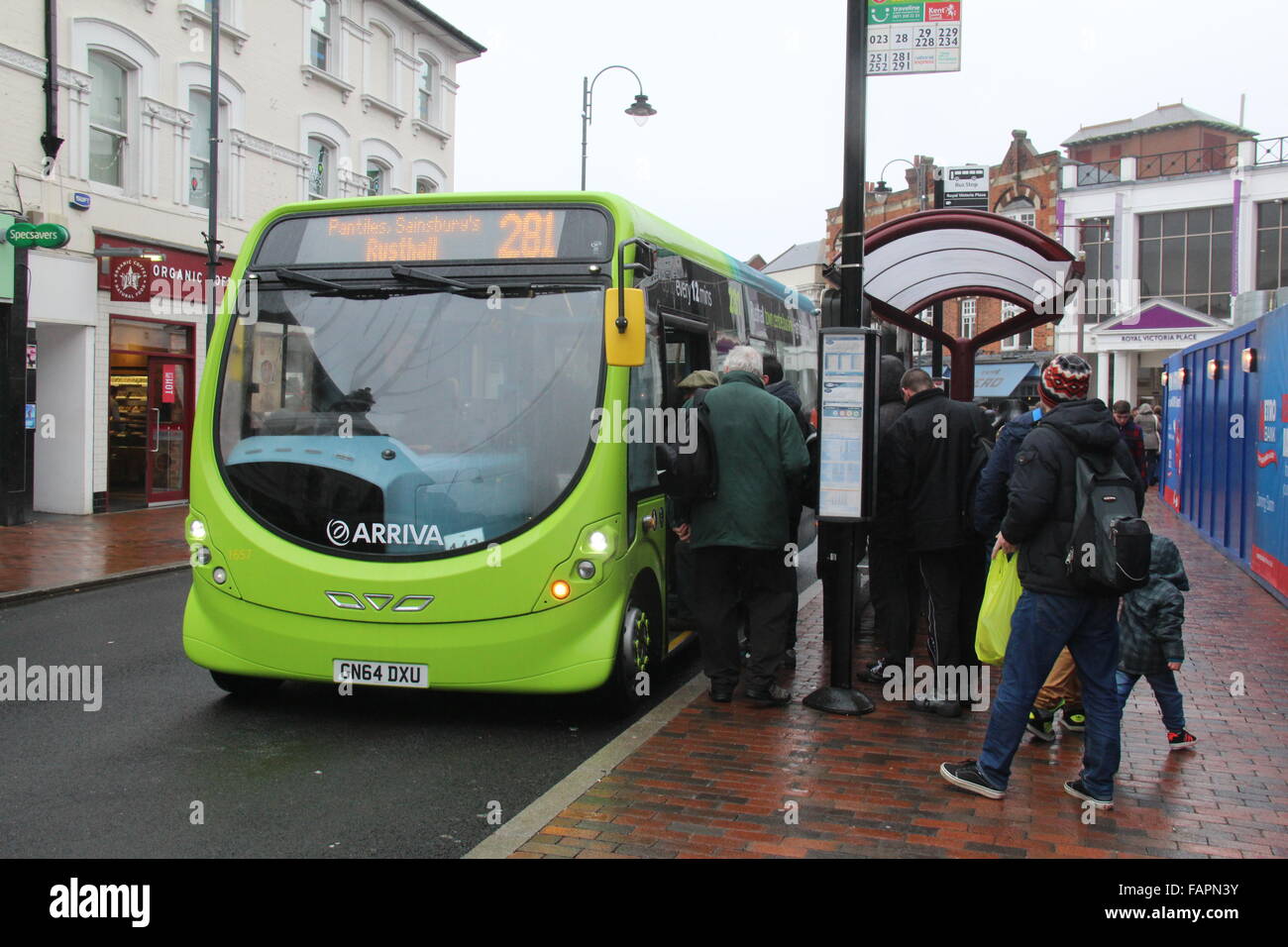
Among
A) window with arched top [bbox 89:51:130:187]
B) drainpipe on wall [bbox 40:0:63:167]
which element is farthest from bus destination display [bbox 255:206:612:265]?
window with arched top [bbox 89:51:130:187]

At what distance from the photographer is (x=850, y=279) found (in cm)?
649

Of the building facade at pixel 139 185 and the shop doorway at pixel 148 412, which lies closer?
the building facade at pixel 139 185

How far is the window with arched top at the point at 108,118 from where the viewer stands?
16703mm

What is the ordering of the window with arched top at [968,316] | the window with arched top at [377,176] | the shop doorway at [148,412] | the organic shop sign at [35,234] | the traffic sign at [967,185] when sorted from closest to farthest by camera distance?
the organic shop sign at [35,234] < the traffic sign at [967,185] < the shop doorway at [148,412] < the window with arched top at [377,176] < the window with arched top at [968,316]

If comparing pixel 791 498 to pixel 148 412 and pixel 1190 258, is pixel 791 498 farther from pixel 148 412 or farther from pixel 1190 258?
pixel 1190 258

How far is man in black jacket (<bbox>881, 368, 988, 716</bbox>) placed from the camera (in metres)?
6.47

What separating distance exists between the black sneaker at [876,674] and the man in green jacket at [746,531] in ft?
2.60

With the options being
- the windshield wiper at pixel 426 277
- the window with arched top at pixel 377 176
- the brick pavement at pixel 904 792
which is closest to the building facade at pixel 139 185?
the window with arched top at pixel 377 176

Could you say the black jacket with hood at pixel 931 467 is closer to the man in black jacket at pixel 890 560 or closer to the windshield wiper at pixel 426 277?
the man in black jacket at pixel 890 560

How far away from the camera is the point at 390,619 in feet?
19.4

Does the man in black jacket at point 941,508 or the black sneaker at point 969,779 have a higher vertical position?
the man in black jacket at point 941,508
